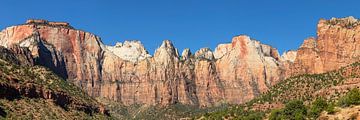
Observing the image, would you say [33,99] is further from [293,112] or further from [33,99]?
[293,112]

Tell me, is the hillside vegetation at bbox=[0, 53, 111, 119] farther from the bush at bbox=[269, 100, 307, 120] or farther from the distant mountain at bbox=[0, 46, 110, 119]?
the bush at bbox=[269, 100, 307, 120]

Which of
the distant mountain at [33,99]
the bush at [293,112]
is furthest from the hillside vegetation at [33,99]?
the bush at [293,112]

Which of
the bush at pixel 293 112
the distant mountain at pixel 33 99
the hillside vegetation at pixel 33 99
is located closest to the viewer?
the bush at pixel 293 112

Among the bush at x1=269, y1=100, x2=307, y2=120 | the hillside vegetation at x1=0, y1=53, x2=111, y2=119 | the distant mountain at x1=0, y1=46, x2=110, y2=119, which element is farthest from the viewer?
the distant mountain at x1=0, y1=46, x2=110, y2=119

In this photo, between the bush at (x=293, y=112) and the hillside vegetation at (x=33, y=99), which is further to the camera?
the hillside vegetation at (x=33, y=99)

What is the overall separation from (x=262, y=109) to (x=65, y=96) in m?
65.5

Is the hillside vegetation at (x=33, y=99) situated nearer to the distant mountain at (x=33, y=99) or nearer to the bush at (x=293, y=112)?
the distant mountain at (x=33, y=99)

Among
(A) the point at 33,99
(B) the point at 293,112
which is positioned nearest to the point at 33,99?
(A) the point at 33,99

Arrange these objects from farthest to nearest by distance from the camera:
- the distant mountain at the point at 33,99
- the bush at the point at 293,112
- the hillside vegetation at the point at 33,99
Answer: the distant mountain at the point at 33,99 → the hillside vegetation at the point at 33,99 → the bush at the point at 293,112

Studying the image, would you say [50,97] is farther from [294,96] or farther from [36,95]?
[294,96]

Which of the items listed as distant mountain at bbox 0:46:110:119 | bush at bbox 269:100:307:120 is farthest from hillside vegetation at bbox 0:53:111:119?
bush at bbox 269:100:307:120

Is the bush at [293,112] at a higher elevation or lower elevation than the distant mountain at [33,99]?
lower

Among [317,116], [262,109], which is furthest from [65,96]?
[317,116]

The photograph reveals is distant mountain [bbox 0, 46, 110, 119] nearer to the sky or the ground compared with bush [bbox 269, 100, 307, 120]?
nearer to the sky
